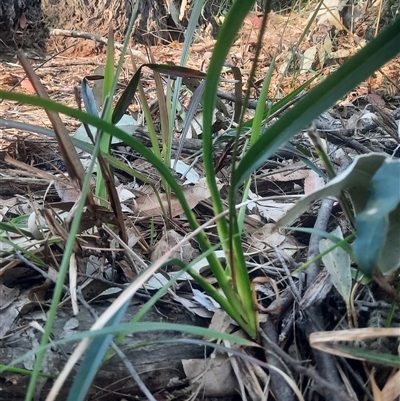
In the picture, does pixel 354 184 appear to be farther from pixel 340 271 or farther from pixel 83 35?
pixel 83 35

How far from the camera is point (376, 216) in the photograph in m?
0.40

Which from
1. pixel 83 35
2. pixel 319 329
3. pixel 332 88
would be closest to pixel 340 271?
pixel 319 329

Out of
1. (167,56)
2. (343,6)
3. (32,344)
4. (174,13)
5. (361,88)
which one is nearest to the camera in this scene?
(32,344)

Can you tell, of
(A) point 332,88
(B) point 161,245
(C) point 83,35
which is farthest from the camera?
(C) point 83,35

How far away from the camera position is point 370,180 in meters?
0.46

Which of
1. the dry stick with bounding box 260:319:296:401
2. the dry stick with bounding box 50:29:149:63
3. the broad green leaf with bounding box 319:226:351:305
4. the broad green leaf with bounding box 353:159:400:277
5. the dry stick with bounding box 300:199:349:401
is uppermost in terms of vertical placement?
the dry stick with bounding box 50:29:149:63

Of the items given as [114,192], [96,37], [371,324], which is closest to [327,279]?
[371,324]

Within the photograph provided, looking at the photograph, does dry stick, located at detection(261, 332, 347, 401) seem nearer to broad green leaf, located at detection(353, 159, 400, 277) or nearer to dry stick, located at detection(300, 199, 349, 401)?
dry stick, located at detection(300, 199, 349, 401)

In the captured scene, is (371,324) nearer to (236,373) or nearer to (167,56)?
(236,373)

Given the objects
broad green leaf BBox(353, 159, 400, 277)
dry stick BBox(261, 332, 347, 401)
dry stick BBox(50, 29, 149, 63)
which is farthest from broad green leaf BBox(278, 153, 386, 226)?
dry stick BBox(50, 29, 149, 63)

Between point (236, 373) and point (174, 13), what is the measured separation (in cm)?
293

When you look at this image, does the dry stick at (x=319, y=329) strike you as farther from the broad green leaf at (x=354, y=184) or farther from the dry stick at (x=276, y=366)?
the broad green leaf at (x=354, y=184)

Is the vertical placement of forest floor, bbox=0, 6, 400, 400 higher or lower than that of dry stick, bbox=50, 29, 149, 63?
lower

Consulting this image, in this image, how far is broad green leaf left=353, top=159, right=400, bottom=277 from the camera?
15.5 inches
